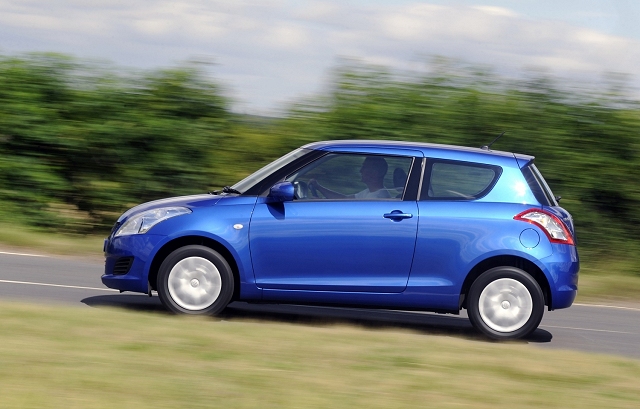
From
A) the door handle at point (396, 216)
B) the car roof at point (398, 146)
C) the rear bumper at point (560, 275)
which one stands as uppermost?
the car roof at point (398, 146)

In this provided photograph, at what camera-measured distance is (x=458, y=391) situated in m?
5.63

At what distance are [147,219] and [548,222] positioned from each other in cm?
348

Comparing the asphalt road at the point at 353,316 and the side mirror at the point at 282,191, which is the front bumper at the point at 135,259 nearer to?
the asphalt road at the point at 353,316

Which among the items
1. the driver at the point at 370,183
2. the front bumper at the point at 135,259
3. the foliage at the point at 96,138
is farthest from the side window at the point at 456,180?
the foliage at the point at 96,138

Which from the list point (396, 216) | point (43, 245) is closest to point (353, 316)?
point (396, 216)

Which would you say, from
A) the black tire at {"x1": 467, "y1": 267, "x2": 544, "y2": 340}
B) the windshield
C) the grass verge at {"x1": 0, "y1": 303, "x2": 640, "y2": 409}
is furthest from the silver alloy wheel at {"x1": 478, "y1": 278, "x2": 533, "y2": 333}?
the windshield

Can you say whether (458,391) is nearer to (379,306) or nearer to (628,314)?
(379,306)

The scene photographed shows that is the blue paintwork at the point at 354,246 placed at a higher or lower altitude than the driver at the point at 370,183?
lower

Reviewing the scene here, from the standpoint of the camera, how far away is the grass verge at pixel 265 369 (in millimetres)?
5113

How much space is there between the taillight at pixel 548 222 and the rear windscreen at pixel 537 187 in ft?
0.47

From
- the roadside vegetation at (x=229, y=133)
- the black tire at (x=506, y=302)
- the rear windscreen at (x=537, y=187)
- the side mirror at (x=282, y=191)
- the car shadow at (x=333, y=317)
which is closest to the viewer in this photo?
the side mirror at (x=282, y=191)

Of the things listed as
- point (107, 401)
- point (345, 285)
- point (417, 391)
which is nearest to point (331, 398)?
point (417, 391)

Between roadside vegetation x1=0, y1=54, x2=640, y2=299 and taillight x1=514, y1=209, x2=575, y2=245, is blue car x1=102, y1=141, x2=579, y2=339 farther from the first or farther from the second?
roadside vegetation x1=0, y1=54, x2=640, y2=299

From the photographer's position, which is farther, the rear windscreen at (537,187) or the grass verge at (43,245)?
the grass verge at (43,245)
